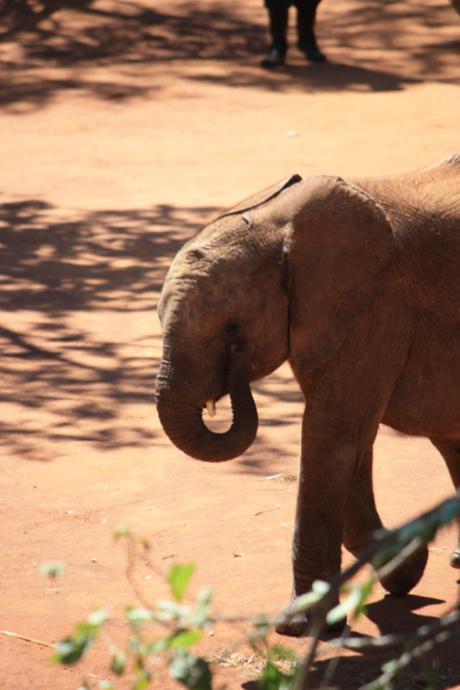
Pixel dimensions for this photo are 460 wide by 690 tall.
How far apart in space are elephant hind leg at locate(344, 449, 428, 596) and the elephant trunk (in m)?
0.67

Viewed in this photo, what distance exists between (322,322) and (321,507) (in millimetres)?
690

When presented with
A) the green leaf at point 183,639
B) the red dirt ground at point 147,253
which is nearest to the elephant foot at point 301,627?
the red dirt ground at point 147,253

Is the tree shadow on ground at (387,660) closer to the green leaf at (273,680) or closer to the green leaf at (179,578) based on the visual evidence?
the green leaf at (273,680)

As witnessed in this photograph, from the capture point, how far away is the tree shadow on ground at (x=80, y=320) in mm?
8430

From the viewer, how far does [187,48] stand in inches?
835

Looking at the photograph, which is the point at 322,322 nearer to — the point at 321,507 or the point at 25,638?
the point at 321,507

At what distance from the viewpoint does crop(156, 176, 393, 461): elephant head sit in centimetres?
504

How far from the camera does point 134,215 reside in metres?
13.9

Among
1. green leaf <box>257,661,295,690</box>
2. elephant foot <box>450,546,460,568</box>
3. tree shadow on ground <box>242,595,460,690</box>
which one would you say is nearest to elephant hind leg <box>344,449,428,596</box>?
→ tree shadow on ground <box>242,595,460,690</box>

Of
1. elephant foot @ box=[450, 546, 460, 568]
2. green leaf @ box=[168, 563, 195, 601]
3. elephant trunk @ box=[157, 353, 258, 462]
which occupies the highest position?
green leaf @ box=[168, 563, 195, 601]

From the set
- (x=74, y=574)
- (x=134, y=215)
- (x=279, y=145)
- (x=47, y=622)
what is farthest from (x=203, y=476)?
(x=279, y=145)

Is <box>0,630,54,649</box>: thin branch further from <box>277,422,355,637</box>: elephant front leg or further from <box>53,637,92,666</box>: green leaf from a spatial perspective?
<box>53,637,92,666</box>: green leaf

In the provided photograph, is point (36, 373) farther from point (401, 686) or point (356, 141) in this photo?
point (356, 141)

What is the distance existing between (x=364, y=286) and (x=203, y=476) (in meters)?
2.54
